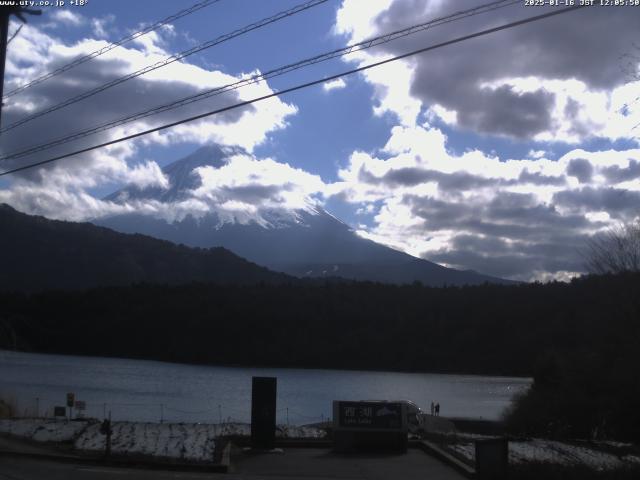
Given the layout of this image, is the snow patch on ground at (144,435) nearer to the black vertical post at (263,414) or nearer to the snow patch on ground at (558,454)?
the black vertical post at (263,414)

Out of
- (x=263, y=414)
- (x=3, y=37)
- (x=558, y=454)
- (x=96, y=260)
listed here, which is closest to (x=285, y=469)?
(x=263, y=414)

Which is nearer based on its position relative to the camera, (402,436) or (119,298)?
(402,436)

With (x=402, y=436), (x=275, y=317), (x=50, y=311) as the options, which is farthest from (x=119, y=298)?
(x=402, y=436)

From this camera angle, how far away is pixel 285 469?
61.5 feet

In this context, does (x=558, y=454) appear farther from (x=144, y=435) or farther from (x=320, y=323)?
(x=320, y=323)

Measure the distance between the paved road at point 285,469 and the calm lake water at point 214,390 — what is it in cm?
2222

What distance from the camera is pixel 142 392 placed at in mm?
65312

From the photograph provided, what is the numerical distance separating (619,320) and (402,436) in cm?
1717

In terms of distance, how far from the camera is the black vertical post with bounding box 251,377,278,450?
21.2 m

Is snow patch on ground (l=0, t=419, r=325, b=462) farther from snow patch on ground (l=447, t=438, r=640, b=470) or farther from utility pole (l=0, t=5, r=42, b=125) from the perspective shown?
utility pole (l=0, t=5, r=42, b=125)

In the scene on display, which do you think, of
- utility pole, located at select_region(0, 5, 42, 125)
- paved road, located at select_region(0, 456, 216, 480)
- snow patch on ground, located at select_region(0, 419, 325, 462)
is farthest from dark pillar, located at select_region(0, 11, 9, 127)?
snow patch on ground, located at select_region(0, 419, 325, 462)

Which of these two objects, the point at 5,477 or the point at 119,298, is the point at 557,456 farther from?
the point at 119,298

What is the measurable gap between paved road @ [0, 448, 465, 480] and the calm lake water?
875 inches

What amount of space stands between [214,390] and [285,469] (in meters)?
51.4
